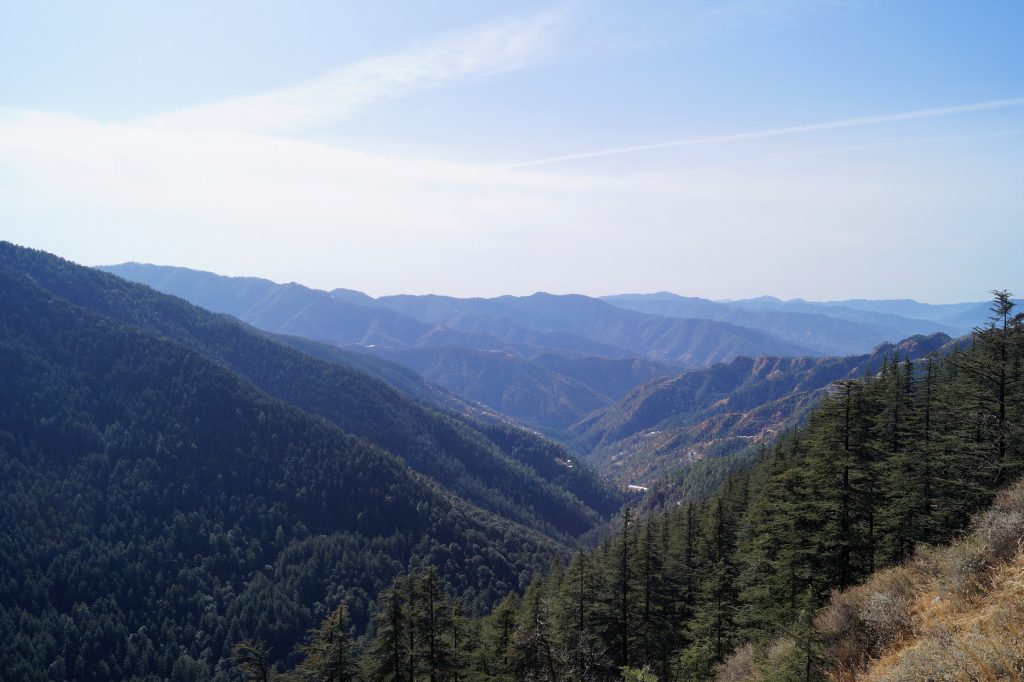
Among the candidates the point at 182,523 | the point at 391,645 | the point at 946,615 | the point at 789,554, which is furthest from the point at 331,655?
the point at 182,523

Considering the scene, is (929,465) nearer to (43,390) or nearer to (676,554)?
(676,554)

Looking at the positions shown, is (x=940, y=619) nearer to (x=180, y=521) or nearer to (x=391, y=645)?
(x=391, y=645)

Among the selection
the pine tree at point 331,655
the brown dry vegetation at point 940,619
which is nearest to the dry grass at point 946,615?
the brown dry vegetation at point 940,619

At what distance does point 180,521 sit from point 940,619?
6351 inches

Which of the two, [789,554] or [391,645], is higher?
[789,554]

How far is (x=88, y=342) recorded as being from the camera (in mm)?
199500

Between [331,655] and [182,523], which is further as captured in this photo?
[182,523]

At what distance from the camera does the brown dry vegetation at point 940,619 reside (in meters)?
13.3

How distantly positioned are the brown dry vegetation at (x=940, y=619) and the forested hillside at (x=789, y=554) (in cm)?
70

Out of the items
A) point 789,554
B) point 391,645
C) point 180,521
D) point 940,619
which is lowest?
point 180,521

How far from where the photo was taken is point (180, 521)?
142625mm

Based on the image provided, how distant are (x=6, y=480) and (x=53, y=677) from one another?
66635mm

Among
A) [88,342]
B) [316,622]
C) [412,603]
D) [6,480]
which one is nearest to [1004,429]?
[412,603]

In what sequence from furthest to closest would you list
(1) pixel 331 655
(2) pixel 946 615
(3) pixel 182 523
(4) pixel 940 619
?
(3) pixel 182 523, (1) pixel 331 655, (2) pixel 946 615, (4) pixel 940 619
